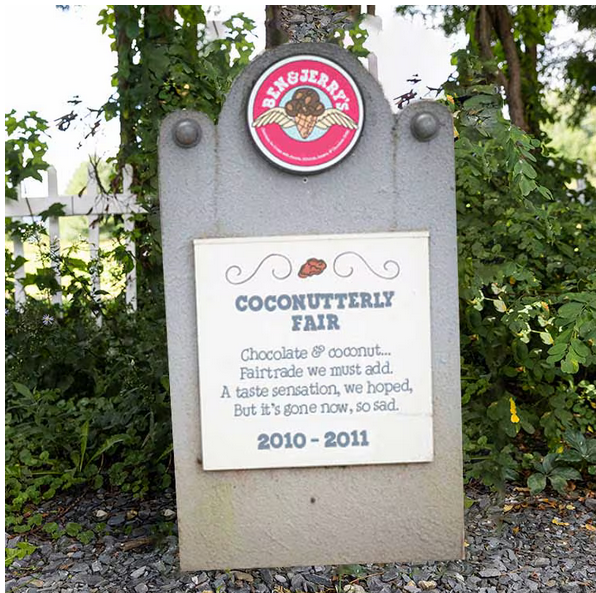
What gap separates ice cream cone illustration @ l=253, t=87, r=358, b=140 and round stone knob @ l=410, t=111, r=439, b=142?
→ 18 cm

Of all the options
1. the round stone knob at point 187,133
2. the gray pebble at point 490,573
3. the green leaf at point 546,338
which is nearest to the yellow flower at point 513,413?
the green leaf at point 546,338

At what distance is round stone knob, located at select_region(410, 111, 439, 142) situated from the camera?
2.40 m

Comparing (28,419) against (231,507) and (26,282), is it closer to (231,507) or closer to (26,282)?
(26,282)

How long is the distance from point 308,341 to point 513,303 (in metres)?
1.18

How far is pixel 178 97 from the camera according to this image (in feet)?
11.8

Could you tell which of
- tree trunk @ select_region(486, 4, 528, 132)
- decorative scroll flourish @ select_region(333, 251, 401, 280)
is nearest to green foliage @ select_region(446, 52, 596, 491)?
decorative scroll flourish @ select_region(333, 251, 401, 280)

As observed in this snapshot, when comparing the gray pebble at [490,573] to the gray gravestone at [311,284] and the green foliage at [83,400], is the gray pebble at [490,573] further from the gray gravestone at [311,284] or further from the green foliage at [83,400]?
the green foliage at [83,400]

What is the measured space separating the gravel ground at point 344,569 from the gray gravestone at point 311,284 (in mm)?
341

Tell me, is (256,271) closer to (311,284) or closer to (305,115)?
(311,284)

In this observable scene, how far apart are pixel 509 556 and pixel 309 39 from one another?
2.18 m

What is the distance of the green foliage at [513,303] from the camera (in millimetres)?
3074

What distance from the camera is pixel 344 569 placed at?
2848mm

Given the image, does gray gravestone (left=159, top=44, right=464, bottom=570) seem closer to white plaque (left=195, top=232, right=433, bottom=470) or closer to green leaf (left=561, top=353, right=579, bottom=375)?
white plaque (left=195, top=232, right=433, bottom=470)

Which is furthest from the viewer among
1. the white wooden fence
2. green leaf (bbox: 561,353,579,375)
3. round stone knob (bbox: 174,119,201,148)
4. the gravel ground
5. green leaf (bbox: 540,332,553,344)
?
the white wooden fence
